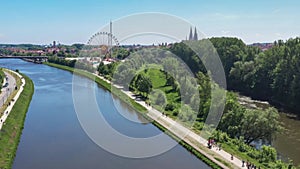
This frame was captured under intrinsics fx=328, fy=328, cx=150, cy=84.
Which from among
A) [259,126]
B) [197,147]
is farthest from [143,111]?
[259,126]

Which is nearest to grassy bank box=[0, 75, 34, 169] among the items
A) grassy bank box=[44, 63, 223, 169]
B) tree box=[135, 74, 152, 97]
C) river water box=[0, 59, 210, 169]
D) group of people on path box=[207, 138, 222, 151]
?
river water box=[0, 59, 210, 169]

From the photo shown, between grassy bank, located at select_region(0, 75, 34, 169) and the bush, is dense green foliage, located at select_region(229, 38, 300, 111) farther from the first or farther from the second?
grassy bank, located at select_region(0, 75, 34, 169)

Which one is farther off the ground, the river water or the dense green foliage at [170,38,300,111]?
the dense green foliage at [170,38,300,111]

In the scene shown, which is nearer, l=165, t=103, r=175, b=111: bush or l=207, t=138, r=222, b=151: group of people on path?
→ l=207, t=138, r=222, b=151: group of people on path

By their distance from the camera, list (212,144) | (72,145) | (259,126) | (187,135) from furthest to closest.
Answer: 1. (187,135)
2. (72,145)
3. (259,126)
4. (212,144)

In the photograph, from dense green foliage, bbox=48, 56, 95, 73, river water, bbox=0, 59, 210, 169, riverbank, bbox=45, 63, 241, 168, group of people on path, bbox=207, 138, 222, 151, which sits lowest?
river water, bbox=0, 59, 210, 169

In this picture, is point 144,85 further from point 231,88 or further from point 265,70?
point 231,88

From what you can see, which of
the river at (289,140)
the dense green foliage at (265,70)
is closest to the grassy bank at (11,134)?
the river at (289,140)
